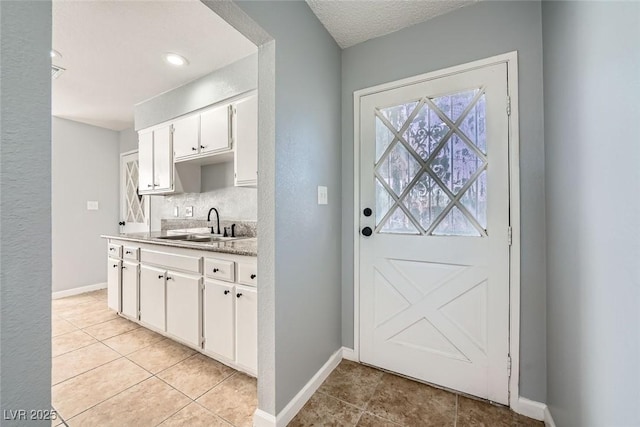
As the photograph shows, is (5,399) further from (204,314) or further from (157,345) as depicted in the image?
(157,345)

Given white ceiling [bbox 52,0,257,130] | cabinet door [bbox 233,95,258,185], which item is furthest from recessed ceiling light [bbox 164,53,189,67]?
cabinet door [bbox 233,95,258,185]

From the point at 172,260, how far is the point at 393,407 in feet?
6.24

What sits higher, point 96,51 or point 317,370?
point 96,51

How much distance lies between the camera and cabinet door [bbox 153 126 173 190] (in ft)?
9.39

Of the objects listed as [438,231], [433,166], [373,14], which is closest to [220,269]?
[438,231]

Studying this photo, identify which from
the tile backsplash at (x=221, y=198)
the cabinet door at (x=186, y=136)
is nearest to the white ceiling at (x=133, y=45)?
→ the cabinet door at (x=186, y=136)

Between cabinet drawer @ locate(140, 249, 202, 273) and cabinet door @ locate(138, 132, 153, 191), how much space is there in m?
1.01

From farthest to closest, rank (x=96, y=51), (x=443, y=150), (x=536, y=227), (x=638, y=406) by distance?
(x=96, y=51) < (x=443, y=150) < (x=536, y=227) < (x=638, y=406)

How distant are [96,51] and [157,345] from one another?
253cm

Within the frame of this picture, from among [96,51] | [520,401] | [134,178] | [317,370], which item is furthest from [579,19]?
[134,178]

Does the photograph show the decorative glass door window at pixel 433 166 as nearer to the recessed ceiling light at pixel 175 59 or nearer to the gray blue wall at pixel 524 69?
the gray blue wall at pixel 524 69

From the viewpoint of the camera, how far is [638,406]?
675 mm

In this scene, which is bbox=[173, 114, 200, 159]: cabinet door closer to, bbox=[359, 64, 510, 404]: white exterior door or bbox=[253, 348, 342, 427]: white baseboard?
bbox=[359, 64, 510, 404]: white exterior door

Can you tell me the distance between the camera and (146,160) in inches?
122
